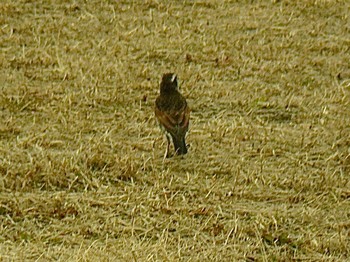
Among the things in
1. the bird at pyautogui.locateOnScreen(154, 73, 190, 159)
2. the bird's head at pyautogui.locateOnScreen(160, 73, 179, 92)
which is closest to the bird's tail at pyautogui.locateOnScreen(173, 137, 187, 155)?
the bird at pyautogui.locateOnScreen(154, 73, 190, 159)

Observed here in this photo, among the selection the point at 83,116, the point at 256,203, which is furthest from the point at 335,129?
the point at 83,116

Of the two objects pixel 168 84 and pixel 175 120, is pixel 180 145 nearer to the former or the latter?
pixel 175 120

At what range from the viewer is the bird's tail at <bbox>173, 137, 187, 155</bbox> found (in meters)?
6.78

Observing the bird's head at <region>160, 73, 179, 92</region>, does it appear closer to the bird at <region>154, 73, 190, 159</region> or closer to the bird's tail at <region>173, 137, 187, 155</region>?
the bird at <region>154, 73, 190, 159</region>

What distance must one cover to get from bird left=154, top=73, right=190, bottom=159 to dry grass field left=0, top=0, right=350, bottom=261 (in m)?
0.14

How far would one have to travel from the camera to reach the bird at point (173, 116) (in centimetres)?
679

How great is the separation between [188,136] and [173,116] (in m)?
0.49

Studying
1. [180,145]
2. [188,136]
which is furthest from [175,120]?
[188,136]

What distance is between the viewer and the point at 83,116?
761 centimetres

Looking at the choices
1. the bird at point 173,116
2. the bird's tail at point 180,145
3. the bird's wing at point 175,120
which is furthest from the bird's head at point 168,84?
the bird's tail at point 180,145

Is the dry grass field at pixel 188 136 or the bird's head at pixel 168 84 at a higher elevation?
the bird's head at pixel 168 84

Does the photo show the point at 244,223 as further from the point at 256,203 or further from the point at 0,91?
the point at 0,91

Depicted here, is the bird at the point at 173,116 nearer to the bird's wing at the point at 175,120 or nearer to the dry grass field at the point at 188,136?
the bird's wing at the point at 175,120

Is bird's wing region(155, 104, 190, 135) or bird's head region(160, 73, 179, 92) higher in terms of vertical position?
bird's head region(160, 73, 179, 92)
